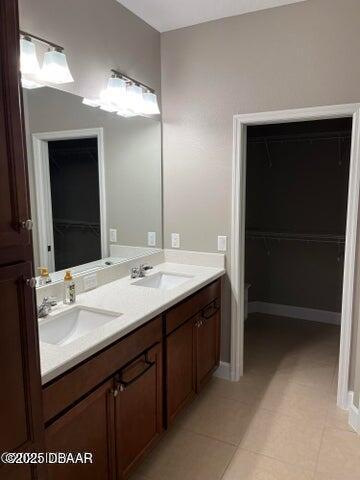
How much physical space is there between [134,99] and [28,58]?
35.9 inches

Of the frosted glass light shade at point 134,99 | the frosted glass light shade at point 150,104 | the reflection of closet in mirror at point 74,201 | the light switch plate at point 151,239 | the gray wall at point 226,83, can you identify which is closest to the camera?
the reflection of closet in mirror at point 74,201

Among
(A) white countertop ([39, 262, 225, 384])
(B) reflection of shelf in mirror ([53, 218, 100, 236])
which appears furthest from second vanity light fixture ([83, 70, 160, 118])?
(A) white countertop ([39, 262, 225, 384])

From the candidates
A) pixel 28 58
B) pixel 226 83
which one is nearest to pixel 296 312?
pixel 226 83

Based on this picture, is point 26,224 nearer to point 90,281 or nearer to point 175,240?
point 90,281

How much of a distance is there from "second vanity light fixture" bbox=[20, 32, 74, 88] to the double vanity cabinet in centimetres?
137

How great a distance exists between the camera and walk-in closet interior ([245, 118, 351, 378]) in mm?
3930

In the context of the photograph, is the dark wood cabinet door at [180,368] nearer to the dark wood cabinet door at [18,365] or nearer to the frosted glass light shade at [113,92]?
the dark wood cabinet door at [18,365]

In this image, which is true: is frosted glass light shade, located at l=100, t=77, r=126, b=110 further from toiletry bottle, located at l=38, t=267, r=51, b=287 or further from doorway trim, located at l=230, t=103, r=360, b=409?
toiletry bottle, located at l=38, t=267, r=51, b=287

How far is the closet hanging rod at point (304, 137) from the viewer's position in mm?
3820

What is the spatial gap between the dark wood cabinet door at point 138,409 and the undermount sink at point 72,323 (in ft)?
1.00

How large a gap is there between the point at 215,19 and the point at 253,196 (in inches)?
85.8

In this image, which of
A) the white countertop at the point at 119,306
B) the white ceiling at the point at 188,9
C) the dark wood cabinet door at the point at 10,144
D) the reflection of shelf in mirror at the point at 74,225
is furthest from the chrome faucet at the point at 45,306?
the white ceiling at the point at 188,9

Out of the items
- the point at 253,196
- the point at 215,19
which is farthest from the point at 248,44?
the point at 253,196

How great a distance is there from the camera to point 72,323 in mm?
1941
